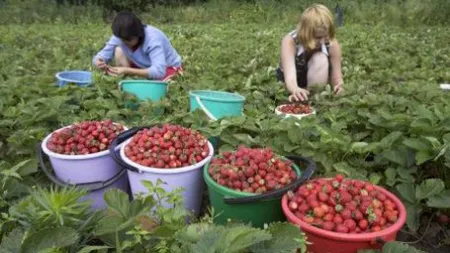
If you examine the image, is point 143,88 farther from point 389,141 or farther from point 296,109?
point 389,141

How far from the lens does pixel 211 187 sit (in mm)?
2141

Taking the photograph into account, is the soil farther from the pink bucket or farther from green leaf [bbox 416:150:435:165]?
the pink bucket

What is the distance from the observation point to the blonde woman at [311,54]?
3828 millimetres

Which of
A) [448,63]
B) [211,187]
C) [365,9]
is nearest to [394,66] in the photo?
[448,63]

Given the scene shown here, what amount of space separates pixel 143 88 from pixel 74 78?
0.83 meters

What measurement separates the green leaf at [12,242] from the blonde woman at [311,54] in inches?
104

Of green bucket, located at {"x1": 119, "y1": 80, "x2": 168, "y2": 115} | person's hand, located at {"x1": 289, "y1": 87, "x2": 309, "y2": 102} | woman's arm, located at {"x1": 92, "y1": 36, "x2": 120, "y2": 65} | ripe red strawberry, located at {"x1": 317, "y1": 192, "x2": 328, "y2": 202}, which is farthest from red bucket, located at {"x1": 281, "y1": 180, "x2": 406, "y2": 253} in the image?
woman's arm, located at {"x1": 92, "y1": 36, "x2": 120, "y2": 65}

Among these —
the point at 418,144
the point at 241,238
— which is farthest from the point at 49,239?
the point at 418,144

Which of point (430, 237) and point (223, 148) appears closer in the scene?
point (430, 237)

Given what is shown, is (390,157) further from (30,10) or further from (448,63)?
(30,10)

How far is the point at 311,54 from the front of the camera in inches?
164

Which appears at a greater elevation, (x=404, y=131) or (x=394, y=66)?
(x=404, y=131)

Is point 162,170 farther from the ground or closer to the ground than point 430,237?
farther from the ground

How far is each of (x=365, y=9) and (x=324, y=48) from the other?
10590 millimetres
